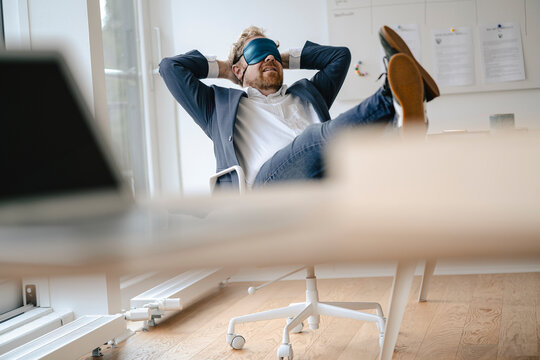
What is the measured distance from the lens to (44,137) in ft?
1.77

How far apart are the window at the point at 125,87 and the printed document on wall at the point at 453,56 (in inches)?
75.4

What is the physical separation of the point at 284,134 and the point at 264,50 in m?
0.38

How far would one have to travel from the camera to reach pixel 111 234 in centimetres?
18

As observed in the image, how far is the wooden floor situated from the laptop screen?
6.41 ft

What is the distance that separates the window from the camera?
11.6ft

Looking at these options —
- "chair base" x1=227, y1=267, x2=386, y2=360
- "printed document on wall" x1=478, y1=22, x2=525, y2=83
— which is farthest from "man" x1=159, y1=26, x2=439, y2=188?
"printed document on wall" x1=478, y1=22, x2=525, y2=83

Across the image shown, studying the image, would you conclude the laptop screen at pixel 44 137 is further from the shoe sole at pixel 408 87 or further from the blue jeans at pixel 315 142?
the blue jeans at pixel 315 142

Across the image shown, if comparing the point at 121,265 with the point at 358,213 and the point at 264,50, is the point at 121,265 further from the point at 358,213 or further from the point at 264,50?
the point at 264,50

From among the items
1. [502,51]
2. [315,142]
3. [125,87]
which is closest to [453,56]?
[502,51]

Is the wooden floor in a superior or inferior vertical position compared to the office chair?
inferior

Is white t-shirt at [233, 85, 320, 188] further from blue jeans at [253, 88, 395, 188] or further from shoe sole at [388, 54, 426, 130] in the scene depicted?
shoe sole at [388, 54, 426, 130]

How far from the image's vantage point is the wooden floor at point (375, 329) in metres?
2.40

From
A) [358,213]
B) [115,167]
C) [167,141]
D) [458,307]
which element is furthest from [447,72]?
[358,213]

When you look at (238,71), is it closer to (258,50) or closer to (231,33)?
(258,50)
